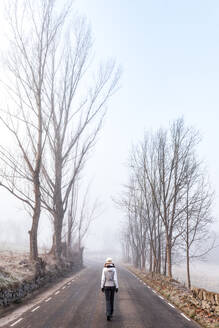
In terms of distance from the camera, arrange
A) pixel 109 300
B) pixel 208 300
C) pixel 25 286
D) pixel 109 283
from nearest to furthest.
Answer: pixel 109 300
pixel 109 283
pixel 208 300
pixel 25 286

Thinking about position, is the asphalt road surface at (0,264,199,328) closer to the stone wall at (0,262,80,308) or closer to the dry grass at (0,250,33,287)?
the stone wall at (0,262,80,308)

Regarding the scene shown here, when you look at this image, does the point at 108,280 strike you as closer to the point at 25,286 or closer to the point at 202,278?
the point at 25,286

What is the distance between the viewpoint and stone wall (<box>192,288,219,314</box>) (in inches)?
435

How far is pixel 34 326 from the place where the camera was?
930 centimetres

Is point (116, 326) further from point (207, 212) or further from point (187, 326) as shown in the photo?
point (207, 212)

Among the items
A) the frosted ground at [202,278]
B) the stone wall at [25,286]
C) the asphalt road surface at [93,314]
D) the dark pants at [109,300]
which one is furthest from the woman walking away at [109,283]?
the frosted ground at [202,278]

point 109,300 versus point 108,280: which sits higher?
point 108,280

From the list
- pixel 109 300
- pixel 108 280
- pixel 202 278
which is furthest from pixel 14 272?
pixel 202 278

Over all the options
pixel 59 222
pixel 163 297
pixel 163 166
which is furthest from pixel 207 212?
pixel 59 222

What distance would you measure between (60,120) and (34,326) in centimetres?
1771

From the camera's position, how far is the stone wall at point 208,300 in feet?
36.3

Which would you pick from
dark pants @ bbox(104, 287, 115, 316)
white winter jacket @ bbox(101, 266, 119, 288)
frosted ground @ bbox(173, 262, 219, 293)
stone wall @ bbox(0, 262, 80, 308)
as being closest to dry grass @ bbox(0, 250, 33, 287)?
stone wall @ bbox(0, 262, 80, 308)

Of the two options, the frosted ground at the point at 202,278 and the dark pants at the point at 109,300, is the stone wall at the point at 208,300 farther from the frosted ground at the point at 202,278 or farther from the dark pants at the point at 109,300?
the frosted ground at the point at 202,278

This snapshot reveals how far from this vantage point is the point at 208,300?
38.7 feet
